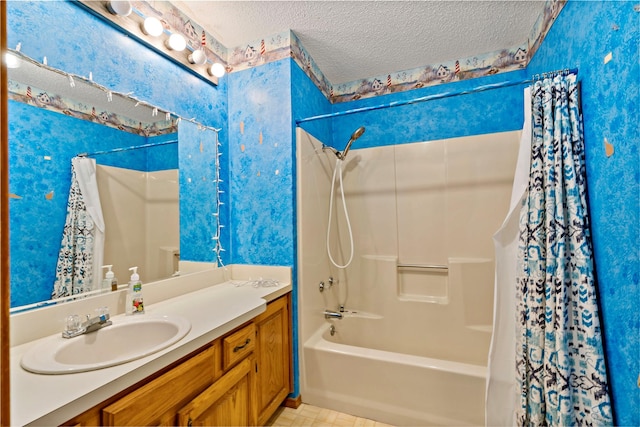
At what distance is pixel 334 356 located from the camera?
170 centimetres

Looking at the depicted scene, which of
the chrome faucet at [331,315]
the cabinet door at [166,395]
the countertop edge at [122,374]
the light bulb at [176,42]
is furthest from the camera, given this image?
the chrome faucet at [331,315]

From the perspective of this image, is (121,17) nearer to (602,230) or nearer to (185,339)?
(185,339)

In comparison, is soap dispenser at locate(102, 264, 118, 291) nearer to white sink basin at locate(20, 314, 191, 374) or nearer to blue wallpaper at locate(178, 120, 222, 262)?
white sink basin at locate(20, 314, 191, 374)

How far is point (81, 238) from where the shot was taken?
1142 millimetres

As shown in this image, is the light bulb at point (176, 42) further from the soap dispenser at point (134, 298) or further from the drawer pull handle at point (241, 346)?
the drawer pull handle at point (241, 346)

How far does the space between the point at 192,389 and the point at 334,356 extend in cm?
97

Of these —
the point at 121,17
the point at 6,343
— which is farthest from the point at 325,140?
the point at 6,343

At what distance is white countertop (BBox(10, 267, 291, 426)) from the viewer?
0.60 m

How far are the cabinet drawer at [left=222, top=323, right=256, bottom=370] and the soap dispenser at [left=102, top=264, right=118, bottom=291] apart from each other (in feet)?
1.98

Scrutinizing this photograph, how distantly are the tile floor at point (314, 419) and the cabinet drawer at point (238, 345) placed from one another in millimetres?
679

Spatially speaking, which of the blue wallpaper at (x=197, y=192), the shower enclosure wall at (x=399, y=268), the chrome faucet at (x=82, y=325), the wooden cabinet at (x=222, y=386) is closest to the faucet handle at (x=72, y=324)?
the chrome faucet at (x=82, y=325)

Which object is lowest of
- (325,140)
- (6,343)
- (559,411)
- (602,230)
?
(559,411)

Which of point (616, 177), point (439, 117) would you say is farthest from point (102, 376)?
point (439, 117)

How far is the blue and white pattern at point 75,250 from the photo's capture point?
1077 mm
